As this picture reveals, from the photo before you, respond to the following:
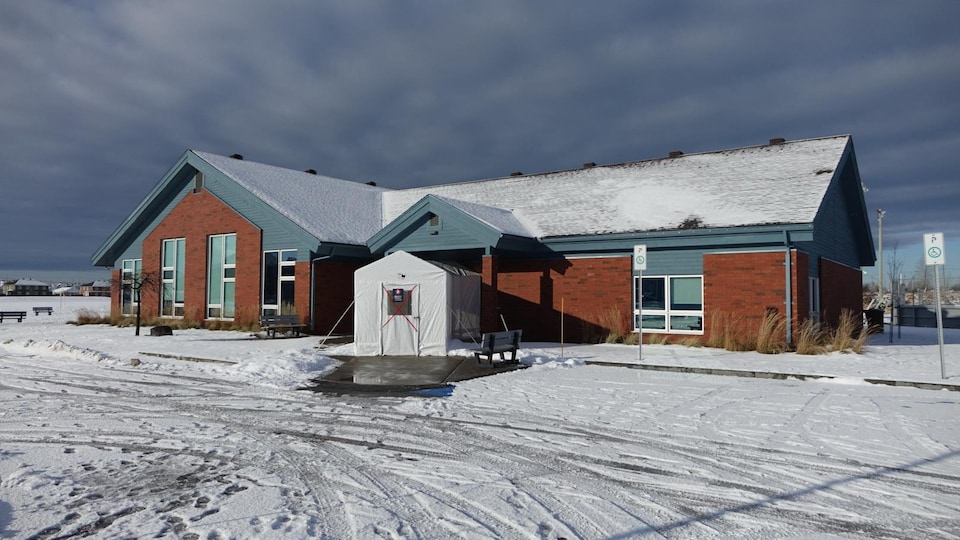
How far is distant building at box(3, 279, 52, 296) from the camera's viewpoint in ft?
368

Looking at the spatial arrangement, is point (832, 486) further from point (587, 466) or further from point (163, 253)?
point (163, 253)

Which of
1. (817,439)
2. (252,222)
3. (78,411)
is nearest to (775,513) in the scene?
(817,439)

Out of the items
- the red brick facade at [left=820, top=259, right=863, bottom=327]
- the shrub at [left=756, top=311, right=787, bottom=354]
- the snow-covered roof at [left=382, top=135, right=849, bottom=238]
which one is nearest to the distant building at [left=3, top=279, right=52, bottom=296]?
the snow-covered roof at [left=382, top=135, right=849, bottom=238]

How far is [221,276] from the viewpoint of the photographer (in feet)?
86.8

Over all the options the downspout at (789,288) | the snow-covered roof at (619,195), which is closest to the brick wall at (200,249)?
the snow-covered roof at (619,195)

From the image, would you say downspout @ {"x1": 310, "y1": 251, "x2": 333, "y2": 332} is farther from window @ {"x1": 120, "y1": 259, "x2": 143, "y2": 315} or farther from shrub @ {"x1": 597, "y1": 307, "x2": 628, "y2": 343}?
window @ {"x1": 120, "y1": 259, "x2": 143, "y2": 315}

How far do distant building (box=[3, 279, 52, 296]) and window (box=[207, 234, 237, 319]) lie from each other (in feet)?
347

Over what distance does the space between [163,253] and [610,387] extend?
23.6 m

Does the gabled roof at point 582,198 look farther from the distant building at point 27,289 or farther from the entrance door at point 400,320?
the distant building at point 27,289

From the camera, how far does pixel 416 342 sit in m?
16.8

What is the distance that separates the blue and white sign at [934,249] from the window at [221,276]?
73.6 feet

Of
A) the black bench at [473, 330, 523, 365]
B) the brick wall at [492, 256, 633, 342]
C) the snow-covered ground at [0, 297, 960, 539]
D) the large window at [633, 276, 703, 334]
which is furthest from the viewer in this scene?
the brick wall at [492, 256, 633, 342]

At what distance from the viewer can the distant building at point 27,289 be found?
112 metres

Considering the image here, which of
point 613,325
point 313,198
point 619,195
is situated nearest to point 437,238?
point 613,325
